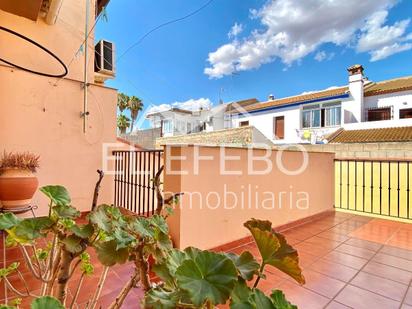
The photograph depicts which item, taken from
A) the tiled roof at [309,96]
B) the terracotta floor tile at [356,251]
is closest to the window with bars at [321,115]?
the tiled roof at [309,96]

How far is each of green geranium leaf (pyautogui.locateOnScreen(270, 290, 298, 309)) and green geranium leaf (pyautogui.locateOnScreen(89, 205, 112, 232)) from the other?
473 millimetres

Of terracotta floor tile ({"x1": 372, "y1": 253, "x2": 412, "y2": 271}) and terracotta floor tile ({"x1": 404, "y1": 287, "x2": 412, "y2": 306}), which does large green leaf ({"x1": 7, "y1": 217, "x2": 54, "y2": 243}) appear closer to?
terracotta floor tile ({"x1": 404, "y1": 287, "x2": 412, "y2": 306})

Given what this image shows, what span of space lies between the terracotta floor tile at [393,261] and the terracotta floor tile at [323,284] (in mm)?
757

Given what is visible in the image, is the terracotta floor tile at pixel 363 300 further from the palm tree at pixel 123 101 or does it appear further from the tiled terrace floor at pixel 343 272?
the palm tree at pixel 123 101

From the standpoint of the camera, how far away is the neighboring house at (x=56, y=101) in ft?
10.7

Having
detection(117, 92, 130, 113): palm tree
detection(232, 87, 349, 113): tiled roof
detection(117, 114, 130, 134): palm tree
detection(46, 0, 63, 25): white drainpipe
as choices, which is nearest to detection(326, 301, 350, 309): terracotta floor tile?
detection(46, 0, 63, 25): white drainpipe

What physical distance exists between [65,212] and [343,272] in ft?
7.88

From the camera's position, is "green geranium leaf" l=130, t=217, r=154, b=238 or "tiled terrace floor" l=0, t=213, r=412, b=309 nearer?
"green geranium leaf" l=130, t=217, r=154, b=238

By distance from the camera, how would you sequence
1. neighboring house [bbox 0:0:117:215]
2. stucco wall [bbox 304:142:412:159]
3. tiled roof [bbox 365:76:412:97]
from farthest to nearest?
tiled roof [bbox 365:76:412:97] → stucco wall [bbox 304:142:412:159] → neighboring house [bbox 0:0:117:215]

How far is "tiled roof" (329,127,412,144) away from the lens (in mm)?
10660

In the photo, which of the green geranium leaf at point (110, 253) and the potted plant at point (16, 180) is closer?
the green geranium leaf at point (110, 253)

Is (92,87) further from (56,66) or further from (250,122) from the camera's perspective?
(250,122)

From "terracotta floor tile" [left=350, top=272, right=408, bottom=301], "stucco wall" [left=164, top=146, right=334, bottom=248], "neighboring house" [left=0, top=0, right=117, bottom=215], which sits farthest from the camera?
"neighboring house" [left=0, top=0, right=117, bottom=215]

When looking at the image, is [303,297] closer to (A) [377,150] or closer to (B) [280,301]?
(B) [280,301]
